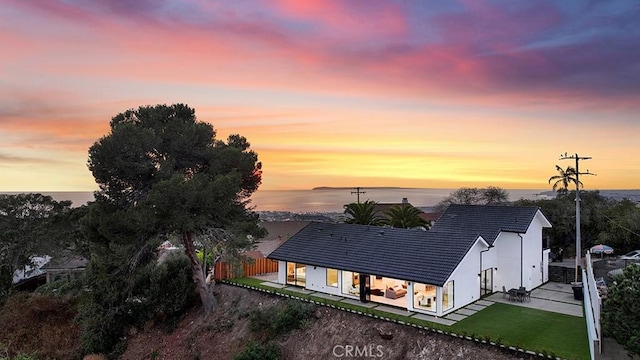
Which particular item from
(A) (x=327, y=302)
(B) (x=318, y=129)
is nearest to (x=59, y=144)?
(B) (x=318, y=129)

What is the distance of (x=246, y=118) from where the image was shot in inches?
1321

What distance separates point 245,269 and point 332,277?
8780 millimetres

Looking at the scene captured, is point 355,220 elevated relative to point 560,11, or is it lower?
lower

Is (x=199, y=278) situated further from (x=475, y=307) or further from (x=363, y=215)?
(x=475, y=307)

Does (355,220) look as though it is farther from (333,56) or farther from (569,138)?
(569,138)

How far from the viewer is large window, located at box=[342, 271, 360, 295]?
78.5ft

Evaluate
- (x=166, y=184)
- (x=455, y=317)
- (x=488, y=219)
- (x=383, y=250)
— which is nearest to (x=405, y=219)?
(x=488, y=219)

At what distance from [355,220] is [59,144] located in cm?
2615

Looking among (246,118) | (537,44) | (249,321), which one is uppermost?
(537,44)

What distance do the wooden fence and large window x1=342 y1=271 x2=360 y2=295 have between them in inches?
296

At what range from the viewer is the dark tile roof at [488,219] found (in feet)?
81.5

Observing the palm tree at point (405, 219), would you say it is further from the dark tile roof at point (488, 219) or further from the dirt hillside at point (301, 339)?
the dirt hillside at point (301, 339)

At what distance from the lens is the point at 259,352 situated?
19766mm

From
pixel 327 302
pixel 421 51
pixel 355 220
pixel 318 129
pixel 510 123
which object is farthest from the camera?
pixel 318 129
